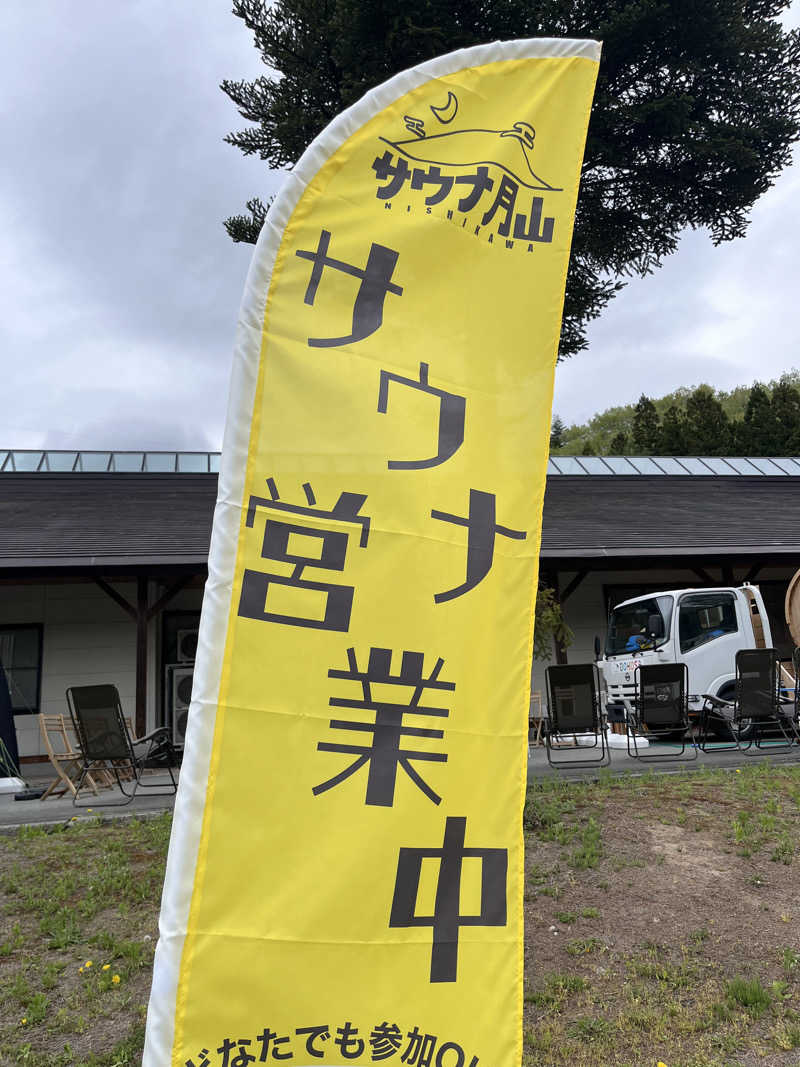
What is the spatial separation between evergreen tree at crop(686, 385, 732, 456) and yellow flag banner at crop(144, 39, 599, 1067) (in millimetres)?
40199

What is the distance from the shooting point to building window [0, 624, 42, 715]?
42.7ft

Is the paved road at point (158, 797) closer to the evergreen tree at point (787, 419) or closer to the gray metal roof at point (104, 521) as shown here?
the gray metal roof at point (104, 521)

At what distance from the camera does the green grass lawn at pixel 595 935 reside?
10.2 ft

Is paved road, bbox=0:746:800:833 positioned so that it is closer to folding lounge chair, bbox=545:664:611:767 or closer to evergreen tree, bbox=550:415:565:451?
folding lounge chair, bbox=545:664:611:767

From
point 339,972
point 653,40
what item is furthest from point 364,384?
point 653,40

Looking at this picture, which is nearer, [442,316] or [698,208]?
[442,316]

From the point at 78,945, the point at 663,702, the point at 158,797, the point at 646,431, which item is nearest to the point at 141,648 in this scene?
the point at 158,797

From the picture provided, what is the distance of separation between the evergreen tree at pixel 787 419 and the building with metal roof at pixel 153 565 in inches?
914

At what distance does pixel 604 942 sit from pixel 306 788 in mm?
2682

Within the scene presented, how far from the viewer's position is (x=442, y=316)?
2350 mm

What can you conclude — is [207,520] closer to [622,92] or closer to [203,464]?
[203,464]

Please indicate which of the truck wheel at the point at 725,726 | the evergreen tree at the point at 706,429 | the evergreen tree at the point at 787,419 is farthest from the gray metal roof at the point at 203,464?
the evergreen tree at the point at 706,429

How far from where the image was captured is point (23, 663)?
43.0ft

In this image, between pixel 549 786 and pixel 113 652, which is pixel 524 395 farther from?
pixel 113 652
